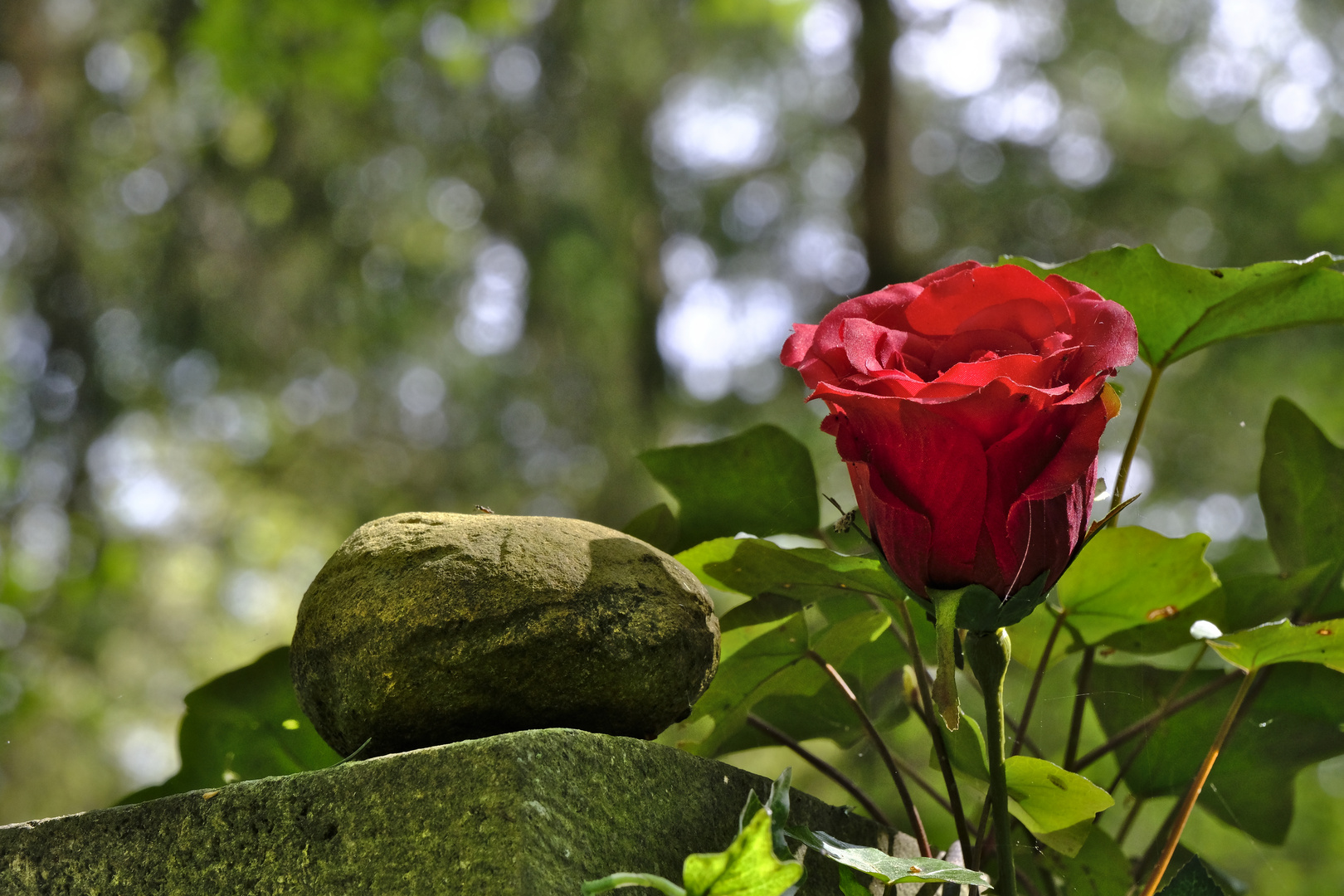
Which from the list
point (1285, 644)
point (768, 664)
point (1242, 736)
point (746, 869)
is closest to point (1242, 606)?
point (1242, 736)

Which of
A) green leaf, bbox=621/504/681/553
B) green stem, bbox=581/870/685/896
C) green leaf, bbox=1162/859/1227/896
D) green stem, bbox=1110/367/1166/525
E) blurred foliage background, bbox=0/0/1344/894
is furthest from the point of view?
blurred foliage background, bbox=0/0/1344/894

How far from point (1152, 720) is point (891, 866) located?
277 mm

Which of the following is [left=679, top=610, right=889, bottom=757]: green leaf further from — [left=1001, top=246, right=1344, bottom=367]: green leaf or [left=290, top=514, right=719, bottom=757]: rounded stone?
[left=1001, top=246, right=1344, bottom=367]: green leaf

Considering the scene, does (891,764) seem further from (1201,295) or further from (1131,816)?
(1201,295)

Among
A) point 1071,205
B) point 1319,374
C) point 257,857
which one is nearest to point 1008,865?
point 257,857

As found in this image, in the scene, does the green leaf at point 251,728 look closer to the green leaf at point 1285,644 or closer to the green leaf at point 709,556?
the green leaf at point 709,556

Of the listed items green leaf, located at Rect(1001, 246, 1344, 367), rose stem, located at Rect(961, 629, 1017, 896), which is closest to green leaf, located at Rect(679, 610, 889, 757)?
rose stem, located at Rect(961, 629, 1017, 896)

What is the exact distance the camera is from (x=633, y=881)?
0.96 ft

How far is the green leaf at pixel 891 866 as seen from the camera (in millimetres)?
355

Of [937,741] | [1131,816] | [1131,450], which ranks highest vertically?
[1131,450]

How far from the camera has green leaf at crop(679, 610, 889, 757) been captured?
0.52 m

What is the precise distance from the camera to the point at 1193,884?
410mm

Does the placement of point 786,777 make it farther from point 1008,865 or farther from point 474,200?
point 474,200

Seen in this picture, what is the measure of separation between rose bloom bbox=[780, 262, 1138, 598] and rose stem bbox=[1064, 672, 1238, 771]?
0.70 feet
